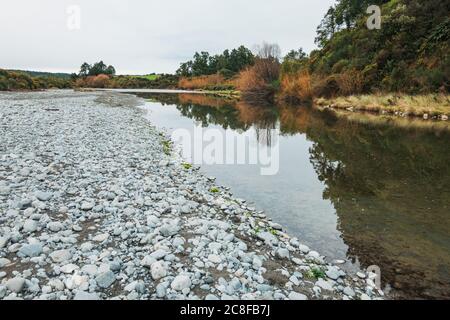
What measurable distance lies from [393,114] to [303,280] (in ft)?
97.2

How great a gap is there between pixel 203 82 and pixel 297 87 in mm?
60021

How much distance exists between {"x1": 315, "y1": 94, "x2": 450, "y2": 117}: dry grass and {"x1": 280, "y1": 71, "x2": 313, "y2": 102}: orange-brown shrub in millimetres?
7786

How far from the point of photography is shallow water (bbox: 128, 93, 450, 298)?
5762mm

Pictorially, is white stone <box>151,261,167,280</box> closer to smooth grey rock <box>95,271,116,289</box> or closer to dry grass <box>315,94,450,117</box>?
smooth grey rock <box>95,271,116,289</box>

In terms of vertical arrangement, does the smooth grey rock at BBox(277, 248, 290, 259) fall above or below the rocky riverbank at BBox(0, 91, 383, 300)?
below

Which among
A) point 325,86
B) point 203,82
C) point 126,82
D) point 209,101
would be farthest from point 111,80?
point 325,86

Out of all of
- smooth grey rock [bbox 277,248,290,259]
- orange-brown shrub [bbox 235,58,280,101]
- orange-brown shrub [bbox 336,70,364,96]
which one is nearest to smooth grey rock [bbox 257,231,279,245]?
smooth grey rock [bbox 277,248,290,259]

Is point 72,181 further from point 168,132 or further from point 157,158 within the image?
point 168,132

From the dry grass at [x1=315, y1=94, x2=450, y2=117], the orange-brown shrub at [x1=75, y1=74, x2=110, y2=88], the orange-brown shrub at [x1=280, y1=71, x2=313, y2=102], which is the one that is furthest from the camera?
the orange-brown shrub at [x1=75, y1=74, x2=110, y2=88]

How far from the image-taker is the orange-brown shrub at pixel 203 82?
99.7m

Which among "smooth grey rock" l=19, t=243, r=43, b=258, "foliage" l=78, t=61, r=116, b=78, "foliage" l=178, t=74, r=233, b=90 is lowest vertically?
"smooth grey rock" l=19, t=243, r=43, b=258
